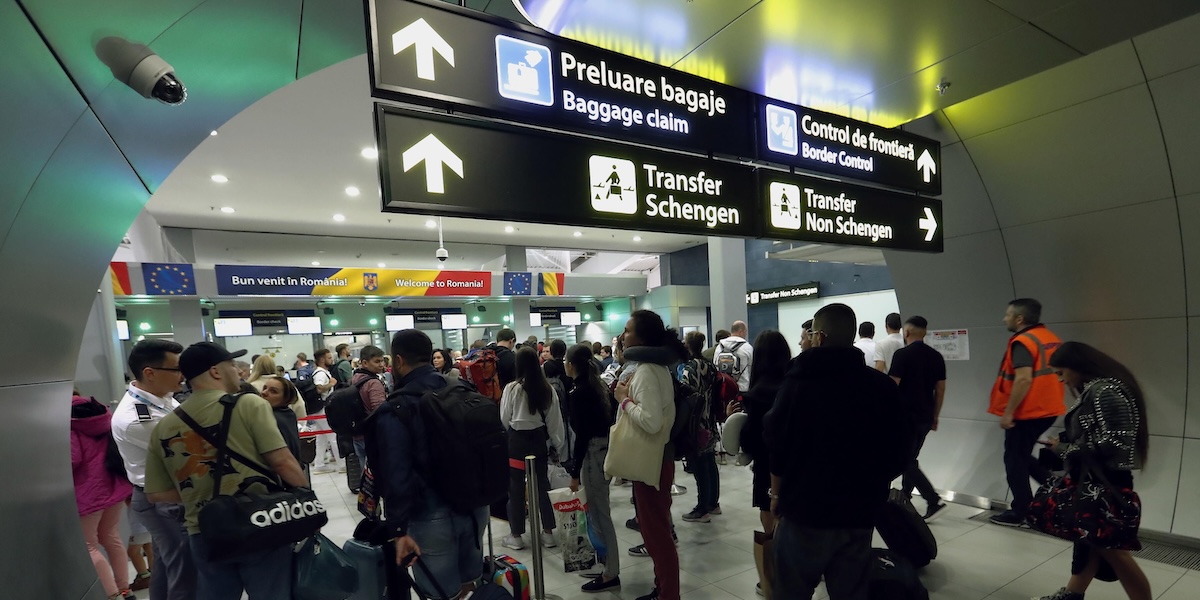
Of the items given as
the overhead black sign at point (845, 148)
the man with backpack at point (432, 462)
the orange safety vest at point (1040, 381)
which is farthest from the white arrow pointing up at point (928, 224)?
the man with backpack at point (432, 462)

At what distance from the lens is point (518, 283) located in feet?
46.7

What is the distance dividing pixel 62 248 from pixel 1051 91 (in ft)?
19.9

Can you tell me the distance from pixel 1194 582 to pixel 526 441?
4453mm

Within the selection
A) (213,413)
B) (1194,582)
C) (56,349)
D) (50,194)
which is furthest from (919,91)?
(56,349)

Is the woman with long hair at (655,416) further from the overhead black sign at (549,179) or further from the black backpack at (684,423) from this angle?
the overhead black sign at (549,179)

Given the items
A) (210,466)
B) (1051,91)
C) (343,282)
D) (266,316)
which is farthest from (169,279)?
(1051,91)

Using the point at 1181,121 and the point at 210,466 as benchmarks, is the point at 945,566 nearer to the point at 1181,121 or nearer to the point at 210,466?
the point at 1181,121

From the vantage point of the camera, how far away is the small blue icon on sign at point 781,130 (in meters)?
2.96

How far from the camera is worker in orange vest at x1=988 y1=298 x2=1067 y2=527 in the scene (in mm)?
3998

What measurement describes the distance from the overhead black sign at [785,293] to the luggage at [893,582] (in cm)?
1330

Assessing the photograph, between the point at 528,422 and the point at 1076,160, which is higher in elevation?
the point at 1076,160

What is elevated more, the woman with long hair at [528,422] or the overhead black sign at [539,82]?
the overhead black sign at [539,82]

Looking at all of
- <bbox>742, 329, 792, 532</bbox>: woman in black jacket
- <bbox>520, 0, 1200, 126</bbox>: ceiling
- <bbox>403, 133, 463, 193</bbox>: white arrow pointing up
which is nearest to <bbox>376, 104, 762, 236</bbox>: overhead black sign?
<bbox>403, 133, 463, 193</bbox>: white arrow pointing up

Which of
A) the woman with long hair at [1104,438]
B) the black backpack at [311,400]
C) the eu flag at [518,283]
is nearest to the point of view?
the woman with long hair at [1104,438]
